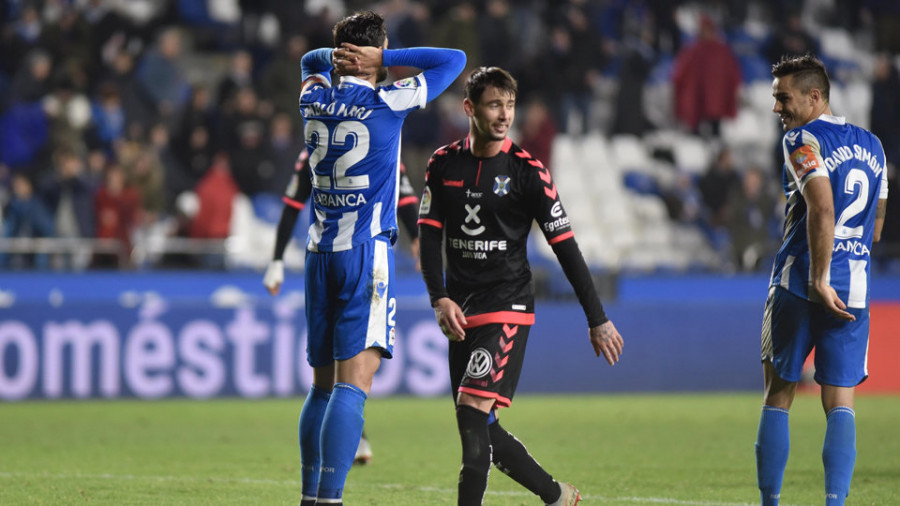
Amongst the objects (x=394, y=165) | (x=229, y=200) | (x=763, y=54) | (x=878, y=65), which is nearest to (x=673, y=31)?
(x=763, y=54)

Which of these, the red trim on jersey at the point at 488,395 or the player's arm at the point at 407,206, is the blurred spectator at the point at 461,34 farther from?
the red trim on jersey at the point at 488,395

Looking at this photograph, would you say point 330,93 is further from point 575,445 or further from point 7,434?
point 7,434

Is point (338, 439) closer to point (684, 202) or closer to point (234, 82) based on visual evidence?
point (234, 82)

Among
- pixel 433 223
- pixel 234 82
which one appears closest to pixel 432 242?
pixel 433 223

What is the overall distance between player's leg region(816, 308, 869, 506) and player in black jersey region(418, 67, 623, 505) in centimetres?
104

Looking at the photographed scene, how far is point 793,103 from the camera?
5.91m

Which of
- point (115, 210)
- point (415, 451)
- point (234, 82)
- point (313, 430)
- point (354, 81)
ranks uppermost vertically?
point (234, 82)

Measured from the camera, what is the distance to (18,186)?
15.2 m

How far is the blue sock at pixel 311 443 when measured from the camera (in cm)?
589

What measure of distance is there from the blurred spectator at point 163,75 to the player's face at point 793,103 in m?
12.8

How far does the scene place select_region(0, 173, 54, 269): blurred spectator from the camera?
1493 centimetres

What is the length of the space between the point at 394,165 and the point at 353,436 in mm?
1316

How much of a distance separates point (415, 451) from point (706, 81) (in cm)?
1109

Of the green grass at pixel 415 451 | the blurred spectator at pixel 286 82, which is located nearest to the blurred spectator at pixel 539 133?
the blurred spectator at pixel 286 82
